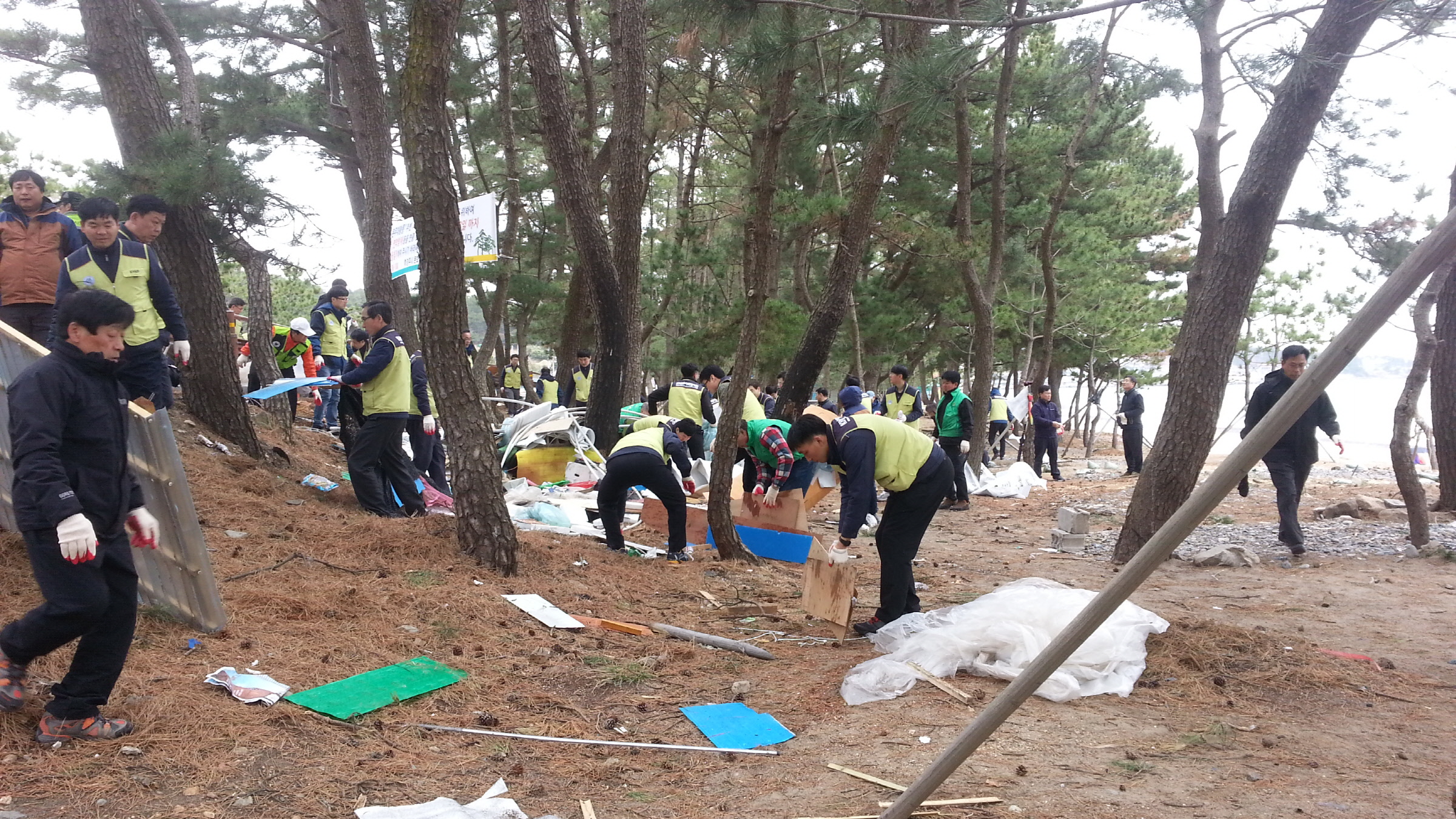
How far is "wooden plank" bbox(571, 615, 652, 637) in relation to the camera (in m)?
5.47

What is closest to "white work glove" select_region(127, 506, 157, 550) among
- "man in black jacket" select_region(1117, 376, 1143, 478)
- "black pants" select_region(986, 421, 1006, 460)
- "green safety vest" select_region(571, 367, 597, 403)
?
"green safety vest" select_region(571, 367, 597, 403)

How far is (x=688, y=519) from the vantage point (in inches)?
340

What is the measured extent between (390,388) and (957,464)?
763 centimetres

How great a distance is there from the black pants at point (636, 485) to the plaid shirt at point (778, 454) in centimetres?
83

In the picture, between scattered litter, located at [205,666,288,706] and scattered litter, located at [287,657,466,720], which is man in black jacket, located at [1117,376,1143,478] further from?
scattered litter, located at [205,666,288,706]

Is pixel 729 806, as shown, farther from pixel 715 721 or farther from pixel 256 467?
pixel 256 467

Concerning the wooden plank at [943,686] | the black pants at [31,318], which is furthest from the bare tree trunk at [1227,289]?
the black pants at [31,318]

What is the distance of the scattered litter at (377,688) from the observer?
152 inches

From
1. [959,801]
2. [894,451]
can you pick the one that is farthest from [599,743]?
[894,451]

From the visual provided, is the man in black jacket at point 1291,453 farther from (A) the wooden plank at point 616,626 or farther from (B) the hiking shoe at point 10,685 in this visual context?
(B) the hiking shoe at point 10,685

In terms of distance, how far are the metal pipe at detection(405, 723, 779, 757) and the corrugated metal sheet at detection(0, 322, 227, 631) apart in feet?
4.40

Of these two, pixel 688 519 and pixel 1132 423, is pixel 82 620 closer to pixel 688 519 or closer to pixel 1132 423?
pixel 688 519

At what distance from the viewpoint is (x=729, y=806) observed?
→ 132 inches

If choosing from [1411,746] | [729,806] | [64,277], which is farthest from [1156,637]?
[64,277]
